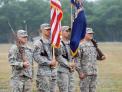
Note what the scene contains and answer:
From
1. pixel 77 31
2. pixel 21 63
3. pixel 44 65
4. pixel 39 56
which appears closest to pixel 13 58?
pixel 21 63

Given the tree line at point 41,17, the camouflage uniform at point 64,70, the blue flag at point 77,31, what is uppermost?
the tree line at point 41,17

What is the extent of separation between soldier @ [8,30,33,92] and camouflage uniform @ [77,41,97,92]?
1.38m

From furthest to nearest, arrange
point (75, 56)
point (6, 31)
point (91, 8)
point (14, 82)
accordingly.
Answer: point (91, 8), point (6, 31), point (75, 56), point (14, 82)

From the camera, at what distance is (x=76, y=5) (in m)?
10.4

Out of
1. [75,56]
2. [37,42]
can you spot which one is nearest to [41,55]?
[37,42]

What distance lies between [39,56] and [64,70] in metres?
0.69

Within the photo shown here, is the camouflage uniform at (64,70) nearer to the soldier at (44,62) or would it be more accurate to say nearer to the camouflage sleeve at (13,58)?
the soldier at (44,62)

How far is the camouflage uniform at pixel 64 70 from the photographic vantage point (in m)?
9.95

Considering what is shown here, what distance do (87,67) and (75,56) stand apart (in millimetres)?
444

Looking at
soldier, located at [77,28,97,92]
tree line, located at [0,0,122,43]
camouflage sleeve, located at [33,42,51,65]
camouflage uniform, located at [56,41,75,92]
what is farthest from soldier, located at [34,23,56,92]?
tree line, located at [0,0,122,43]

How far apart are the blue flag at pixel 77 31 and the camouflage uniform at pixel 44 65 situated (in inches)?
21.4

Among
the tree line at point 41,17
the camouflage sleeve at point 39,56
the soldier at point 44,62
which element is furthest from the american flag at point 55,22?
the tree line at point 41,17

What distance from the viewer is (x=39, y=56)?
963 cm

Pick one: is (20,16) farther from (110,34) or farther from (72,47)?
(72,47)
